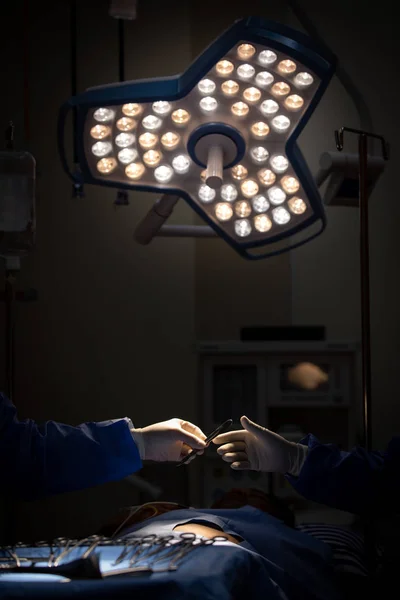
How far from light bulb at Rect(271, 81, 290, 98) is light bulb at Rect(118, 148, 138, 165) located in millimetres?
439

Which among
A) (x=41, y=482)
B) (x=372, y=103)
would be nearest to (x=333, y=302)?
(x=372, y=103)

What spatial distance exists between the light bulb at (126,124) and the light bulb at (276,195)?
0.44 m

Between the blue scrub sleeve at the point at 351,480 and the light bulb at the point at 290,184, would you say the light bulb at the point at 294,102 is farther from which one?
the blue scrub sleeve at the point at 351,480

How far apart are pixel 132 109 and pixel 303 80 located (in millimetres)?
459

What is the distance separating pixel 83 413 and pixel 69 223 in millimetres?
1010

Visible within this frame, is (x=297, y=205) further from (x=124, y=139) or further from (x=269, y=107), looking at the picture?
(x=124, y=139)

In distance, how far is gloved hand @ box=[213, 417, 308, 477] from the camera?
6.12ft

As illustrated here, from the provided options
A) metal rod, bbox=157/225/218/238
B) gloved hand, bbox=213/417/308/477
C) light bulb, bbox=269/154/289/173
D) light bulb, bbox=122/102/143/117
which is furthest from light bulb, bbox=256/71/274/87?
metal rod, bbox=157/225/218/238

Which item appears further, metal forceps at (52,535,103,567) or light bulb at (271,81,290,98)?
light bulb at (271,81,290,98)

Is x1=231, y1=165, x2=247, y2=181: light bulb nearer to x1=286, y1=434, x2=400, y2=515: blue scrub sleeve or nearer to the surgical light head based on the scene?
the surgical light head

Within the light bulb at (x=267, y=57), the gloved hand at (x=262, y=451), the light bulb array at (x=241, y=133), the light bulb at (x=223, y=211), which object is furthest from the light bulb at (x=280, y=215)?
the gloved hand at (x=262, y=451)

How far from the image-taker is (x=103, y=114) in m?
1.80

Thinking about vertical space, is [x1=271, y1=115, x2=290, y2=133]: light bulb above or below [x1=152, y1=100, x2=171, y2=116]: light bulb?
below

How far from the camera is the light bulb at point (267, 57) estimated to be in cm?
165
